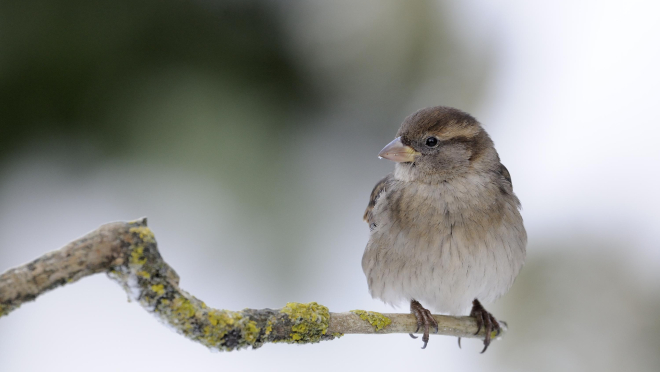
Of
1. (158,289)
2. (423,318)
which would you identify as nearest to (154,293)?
(158,289)

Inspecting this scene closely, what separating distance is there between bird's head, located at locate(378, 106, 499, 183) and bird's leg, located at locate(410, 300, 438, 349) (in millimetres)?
249

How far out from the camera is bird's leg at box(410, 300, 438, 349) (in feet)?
3.04

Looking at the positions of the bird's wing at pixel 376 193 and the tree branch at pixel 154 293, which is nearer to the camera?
the tree branch at pixel 154 293

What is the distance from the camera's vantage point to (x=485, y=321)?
109 centimetres

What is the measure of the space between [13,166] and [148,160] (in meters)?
0.27

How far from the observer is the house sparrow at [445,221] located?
99cm

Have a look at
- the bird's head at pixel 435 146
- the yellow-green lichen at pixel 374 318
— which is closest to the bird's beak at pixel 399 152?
the bird's head at pixel 435 146

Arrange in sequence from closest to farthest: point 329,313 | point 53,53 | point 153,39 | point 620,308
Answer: point 329,313, point 53,53, point 153,39, point 620,308

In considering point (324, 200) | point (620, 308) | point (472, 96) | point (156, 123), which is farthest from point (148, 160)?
point (620, 308)

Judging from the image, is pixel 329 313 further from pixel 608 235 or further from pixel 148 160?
pixel 608 235

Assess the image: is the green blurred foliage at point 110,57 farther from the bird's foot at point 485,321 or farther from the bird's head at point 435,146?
the bird's foot at point 485,321

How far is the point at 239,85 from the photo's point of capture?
1.19 metres

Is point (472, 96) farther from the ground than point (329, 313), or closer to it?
farther from the ground

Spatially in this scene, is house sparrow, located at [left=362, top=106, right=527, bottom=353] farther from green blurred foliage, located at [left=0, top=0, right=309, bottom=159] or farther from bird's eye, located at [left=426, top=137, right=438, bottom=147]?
green blurred foliage, located at [left=0, top=0, right=309, bottom=159]
